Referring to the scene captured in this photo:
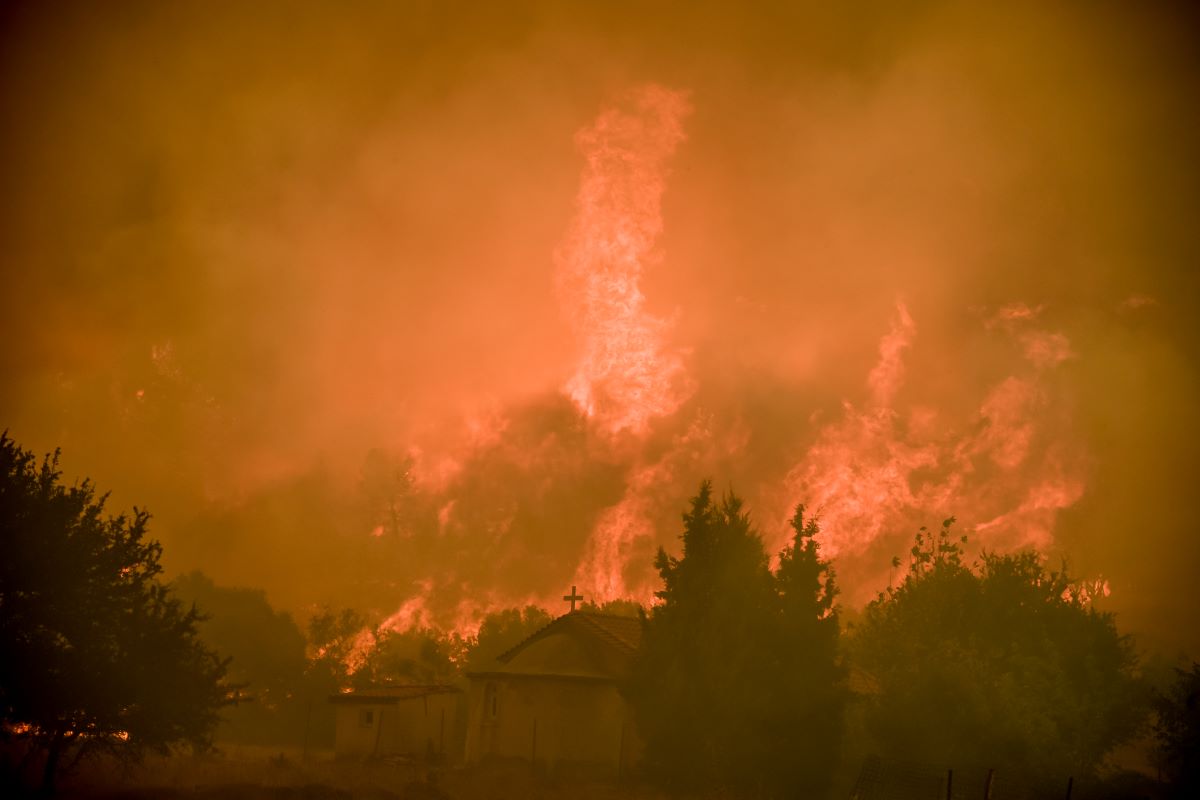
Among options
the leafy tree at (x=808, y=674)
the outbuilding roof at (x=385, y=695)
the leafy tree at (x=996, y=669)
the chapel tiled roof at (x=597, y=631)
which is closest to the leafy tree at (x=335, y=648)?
the outbuilding roof at (x=385, y=695)

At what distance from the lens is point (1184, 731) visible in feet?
149

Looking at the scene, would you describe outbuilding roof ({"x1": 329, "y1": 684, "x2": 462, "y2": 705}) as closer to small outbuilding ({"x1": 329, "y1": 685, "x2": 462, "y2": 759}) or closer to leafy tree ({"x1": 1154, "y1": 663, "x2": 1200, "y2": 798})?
small outbuilding ({"x1": 329, "y1": 685, "x2": 462, "y2": 759})

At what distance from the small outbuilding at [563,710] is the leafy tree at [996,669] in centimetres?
1169

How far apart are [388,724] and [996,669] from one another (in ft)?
111

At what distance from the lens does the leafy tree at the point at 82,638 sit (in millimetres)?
28266

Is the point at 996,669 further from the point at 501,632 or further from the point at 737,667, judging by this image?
the point at 501,632

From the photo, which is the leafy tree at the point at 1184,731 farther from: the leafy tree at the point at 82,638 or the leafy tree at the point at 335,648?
the leafy tree at the point at 335,648

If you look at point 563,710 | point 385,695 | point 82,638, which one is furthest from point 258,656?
point 82,638

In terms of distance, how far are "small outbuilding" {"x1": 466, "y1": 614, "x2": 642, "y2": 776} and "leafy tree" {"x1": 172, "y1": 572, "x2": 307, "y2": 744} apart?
110 ft

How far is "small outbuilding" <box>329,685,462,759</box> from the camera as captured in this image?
54.8 meters

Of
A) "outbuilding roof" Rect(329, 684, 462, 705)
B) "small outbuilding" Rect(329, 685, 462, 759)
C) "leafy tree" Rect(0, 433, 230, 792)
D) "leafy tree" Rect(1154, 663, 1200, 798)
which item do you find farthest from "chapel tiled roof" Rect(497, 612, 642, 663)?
"leafy tree" Rect(1154, 663, 1200, 798)

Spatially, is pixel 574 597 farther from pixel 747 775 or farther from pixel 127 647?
pixel 127 647

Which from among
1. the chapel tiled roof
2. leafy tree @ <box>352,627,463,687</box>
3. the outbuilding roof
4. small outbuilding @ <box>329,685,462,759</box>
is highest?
the chapel tiled roof

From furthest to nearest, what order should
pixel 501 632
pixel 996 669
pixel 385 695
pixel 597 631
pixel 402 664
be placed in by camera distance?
pixel 501 632, pixel 402 664, pixel 385 695, pixel 597 631, pixel 996 669
